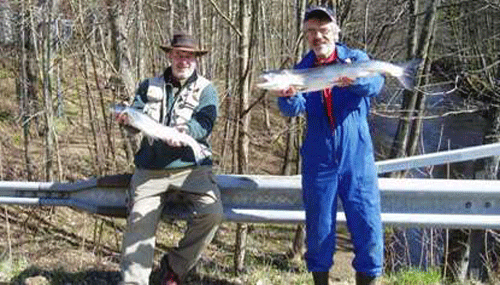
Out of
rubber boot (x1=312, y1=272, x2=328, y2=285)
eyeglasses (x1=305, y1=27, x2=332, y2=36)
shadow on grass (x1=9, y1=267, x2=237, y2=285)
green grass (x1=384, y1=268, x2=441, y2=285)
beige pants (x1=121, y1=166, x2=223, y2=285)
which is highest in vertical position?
eyeglasses (x1=305, y1=27, x2=332, y2=36)

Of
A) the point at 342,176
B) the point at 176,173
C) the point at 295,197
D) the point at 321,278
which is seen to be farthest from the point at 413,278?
the point at 176,173

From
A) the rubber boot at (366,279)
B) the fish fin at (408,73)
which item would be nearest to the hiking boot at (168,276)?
the rubber boot at (366,279)

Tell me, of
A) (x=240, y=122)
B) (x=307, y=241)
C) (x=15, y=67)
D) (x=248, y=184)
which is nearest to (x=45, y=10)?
(x=240, y=122)

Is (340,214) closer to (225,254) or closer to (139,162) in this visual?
(139,162)

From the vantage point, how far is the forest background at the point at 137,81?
752cm

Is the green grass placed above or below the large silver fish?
below

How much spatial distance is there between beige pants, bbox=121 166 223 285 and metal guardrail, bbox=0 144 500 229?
104 millimetres

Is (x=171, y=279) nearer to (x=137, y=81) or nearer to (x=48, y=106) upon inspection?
(x=137, y=81)

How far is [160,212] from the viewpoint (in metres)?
4.19

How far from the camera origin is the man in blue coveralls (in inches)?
147

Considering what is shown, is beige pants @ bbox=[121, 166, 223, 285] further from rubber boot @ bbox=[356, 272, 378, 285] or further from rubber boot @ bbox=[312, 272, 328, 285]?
rubber boot @ bbox=[356, 272, 378, 285]

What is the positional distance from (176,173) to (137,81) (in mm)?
4620

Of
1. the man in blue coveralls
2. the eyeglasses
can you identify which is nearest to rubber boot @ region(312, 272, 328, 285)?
the man in blue coveralls

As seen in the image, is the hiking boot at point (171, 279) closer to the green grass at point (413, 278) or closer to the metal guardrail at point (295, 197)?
the metal guardrail at point (295, 197)
